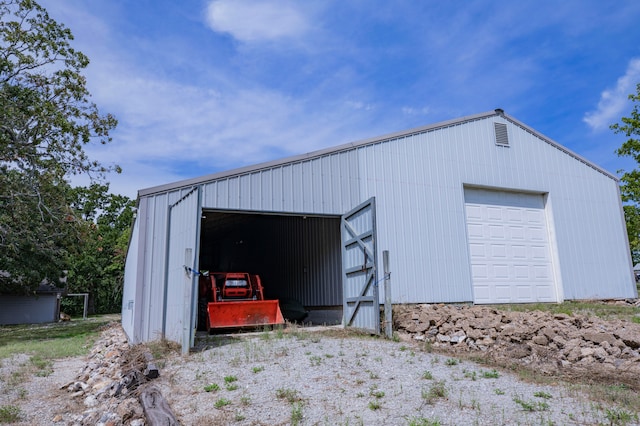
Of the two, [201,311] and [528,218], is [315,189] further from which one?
[528,218]

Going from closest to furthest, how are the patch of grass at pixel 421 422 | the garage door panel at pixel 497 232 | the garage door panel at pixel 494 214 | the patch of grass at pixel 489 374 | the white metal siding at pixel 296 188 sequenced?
the patch of grass at pixel 421 422
the patch of grass at pixel 489 374
the white metal siding at pixel 296 188
the garage door panel at pixel 497 232
the garage door panel at pixel 494 214

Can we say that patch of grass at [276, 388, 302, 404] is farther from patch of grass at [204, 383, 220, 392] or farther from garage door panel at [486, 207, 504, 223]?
garage door panel at [486, 207, 504, 223]

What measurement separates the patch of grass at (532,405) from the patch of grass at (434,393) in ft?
2.28

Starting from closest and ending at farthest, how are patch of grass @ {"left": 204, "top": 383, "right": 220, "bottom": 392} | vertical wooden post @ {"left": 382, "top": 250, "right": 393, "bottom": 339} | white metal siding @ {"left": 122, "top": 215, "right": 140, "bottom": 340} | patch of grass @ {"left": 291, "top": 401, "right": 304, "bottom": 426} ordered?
patch of grass @ {"left": 291, "top": 401, "right": 304, "bottom": 426}
patch of grass @ {"left": 204, "top": 383, "right": 220, "bottom": 392}
vertical wooden post @ {"left": 382, "top": 250, "right": 393, "bottom": 339}
white metal siding @ {"left": 122, "top": 215, "right": 140, "bottom": 340}

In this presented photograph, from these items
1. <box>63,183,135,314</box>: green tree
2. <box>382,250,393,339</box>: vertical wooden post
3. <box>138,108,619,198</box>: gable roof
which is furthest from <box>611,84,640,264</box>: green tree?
<box>63,183,135,314</box>: green tree

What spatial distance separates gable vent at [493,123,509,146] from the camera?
1285 centimetres

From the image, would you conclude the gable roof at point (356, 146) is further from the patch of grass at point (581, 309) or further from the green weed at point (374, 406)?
the green weed at point (374, 406)

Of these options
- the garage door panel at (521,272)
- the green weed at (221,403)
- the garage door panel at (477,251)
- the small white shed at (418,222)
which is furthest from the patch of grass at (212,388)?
the garage door panel at (521,272)

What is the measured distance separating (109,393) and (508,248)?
33.3 ft

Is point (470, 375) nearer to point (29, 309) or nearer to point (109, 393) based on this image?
point (109, 393)

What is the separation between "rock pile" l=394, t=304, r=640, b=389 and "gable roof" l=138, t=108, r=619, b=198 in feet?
13.3

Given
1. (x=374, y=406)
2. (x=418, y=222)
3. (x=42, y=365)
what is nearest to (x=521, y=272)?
(x=418, y=222)

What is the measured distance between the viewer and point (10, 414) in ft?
18.2

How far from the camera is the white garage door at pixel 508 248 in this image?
11.8 metres
